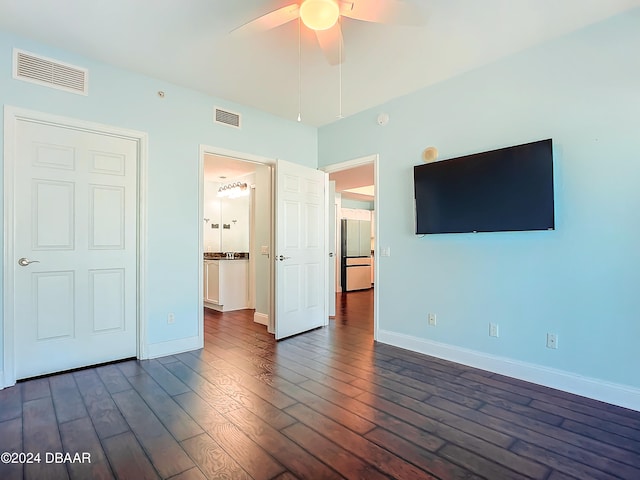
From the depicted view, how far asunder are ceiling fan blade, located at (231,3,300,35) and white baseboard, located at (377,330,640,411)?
303cm

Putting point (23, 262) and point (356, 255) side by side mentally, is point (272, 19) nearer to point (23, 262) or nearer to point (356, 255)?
point (23, 262)

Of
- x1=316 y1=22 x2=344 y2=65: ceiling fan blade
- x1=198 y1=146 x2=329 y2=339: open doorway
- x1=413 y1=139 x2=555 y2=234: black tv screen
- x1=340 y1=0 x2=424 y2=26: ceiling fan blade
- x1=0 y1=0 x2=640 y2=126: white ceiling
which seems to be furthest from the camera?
x1=198 y1=146 x2=329 y2=339: open doorway

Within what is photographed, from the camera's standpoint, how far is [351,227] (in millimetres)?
8445

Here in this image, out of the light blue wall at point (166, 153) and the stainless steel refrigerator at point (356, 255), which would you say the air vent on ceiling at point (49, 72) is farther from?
the stainless steel refrigerator at point (356, 255)

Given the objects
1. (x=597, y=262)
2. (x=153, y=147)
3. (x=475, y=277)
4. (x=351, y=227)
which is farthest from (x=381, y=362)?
(x=351, y=227)

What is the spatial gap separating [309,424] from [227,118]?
3194mm

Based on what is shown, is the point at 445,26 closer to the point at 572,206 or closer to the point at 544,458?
the point at 572,206

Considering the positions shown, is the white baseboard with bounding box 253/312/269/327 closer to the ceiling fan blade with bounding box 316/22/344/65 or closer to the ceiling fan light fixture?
the ceiling fan blade with bounding box 316/22/344/65

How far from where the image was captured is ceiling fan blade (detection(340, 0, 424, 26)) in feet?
5.91

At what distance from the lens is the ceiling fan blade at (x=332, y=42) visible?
6.84 ft

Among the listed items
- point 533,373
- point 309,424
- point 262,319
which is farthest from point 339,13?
point 262,319

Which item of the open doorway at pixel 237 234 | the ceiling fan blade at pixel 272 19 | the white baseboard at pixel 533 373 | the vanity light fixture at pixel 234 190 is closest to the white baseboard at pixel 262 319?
the open doorway at pixel 237 234

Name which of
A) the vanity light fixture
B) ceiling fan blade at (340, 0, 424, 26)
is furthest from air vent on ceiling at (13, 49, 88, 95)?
the vanity light fixture

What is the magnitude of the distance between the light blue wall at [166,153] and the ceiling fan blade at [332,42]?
72.3 inches
